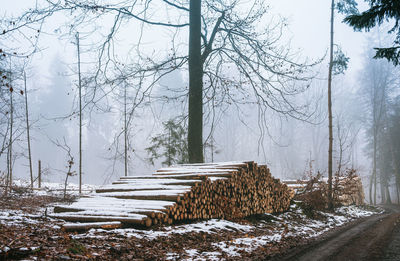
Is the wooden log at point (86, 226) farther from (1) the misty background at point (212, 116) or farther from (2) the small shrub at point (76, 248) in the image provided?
(1) the misty background at point (212, 116)

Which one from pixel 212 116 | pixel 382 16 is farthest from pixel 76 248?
pixel 212 116

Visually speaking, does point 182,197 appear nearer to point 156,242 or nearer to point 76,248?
point 156,242

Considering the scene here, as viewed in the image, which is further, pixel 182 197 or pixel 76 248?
pixel 182 197

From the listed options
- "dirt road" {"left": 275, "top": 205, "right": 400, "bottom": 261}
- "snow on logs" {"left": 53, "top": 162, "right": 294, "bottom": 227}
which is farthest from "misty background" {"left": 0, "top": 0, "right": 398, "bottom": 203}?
"dirt road" {"left": 275, "top": 205, "right": 400, "bottom": 261}

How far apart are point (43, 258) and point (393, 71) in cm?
3776

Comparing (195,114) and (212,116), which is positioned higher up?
(212,116)

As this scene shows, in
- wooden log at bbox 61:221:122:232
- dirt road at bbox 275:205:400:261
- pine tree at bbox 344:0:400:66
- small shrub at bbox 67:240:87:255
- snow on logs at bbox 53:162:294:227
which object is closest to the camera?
small shrub at bbox 67:240:87:255

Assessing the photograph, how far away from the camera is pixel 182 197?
7234 millimetres

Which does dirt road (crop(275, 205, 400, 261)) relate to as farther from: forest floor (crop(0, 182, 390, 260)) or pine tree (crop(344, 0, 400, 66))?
pine tree (crop(344, 0, 400, 66))

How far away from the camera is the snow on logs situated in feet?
21.5

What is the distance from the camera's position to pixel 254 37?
11.8 m

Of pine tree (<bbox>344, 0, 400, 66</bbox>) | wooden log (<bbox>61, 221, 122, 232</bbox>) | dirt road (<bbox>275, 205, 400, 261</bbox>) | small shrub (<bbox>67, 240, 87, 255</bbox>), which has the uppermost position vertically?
pine tree (<bbox>344, 0, 400, 66</bbox>)

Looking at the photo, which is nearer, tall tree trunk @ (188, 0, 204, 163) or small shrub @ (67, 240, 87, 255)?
small shrub @ (67, 240, 87, 255)

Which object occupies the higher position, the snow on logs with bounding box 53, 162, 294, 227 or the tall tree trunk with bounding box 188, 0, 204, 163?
the tall tree trunk with bounding box 188, 0, 204, 163
